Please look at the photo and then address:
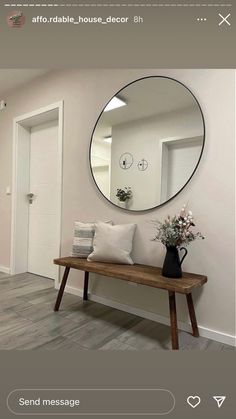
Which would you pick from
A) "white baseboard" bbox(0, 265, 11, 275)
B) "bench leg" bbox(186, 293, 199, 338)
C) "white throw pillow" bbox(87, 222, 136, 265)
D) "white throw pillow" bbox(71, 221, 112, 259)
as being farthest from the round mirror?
"white baseboard" bbox(0, 265, 11, 275)

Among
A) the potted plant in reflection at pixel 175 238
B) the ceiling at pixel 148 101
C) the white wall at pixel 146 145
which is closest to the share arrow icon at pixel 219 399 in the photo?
the potted plant in reflection at pixel 175 238

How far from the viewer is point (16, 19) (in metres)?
0.58

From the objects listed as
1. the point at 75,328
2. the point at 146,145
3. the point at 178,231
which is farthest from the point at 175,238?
the point at 75,328

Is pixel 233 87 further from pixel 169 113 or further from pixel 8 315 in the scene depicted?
pixel 8 315

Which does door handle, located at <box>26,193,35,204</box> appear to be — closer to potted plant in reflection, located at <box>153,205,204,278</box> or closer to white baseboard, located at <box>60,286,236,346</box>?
white baseboard, located at <box>60,286,236,346</box>

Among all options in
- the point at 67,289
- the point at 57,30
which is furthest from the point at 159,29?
the point at 67,289

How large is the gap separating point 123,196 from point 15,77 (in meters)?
1.92

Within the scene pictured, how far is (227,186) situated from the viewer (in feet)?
4.34

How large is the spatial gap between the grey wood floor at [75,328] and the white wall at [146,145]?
837mm

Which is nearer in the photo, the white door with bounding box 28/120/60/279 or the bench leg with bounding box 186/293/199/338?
the bench leg with bounding box 186/293/199/338

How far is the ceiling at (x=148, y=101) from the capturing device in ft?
4.90

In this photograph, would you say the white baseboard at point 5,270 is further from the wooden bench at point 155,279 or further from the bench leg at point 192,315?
the bench leg at point 192,315

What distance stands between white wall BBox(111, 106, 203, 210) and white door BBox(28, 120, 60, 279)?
91 centimetres

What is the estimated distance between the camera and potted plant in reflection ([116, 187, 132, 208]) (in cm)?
173
